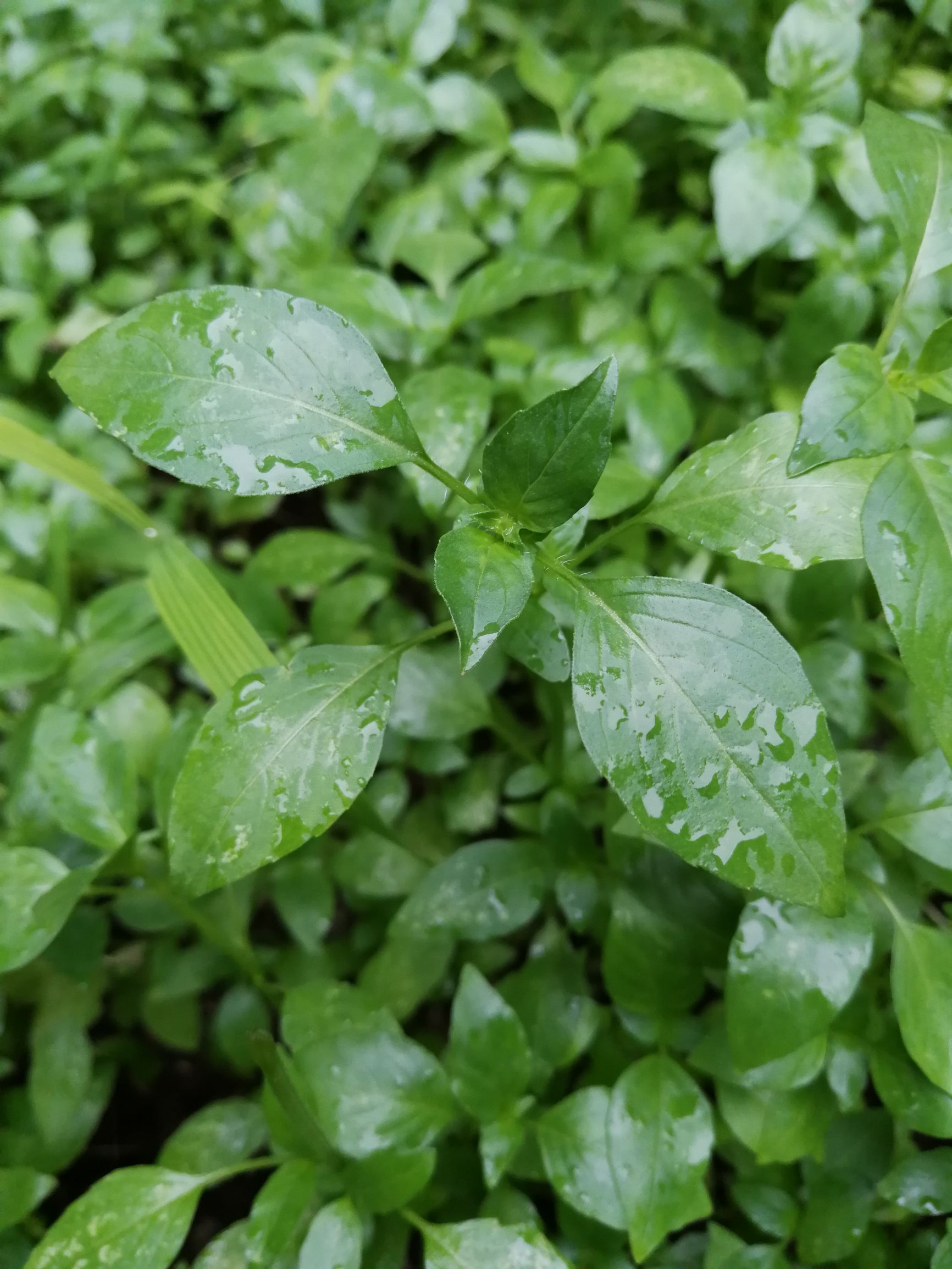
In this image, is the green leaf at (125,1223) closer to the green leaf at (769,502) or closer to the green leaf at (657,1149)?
the green leaf at (657,1149)

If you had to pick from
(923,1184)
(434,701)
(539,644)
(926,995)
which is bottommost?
(923,1184)

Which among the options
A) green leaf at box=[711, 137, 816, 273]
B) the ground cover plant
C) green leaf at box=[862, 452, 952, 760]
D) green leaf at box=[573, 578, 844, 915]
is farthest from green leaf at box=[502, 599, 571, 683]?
green leaf at box=[711, 137, 816, 273]

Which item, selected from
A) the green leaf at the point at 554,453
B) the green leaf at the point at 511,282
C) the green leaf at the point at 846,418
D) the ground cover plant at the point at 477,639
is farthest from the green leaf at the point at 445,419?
the green leaf at the point at 846,418

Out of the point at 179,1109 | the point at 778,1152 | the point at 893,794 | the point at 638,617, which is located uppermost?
the point at 638,617

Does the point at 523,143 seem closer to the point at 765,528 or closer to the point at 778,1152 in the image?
the point at 765,528

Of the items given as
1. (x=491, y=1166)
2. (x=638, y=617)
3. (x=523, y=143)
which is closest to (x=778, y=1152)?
(x=491, y=1166)

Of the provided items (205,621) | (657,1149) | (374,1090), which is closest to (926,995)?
(657,1149)

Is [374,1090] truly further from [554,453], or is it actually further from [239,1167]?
[554,453]
